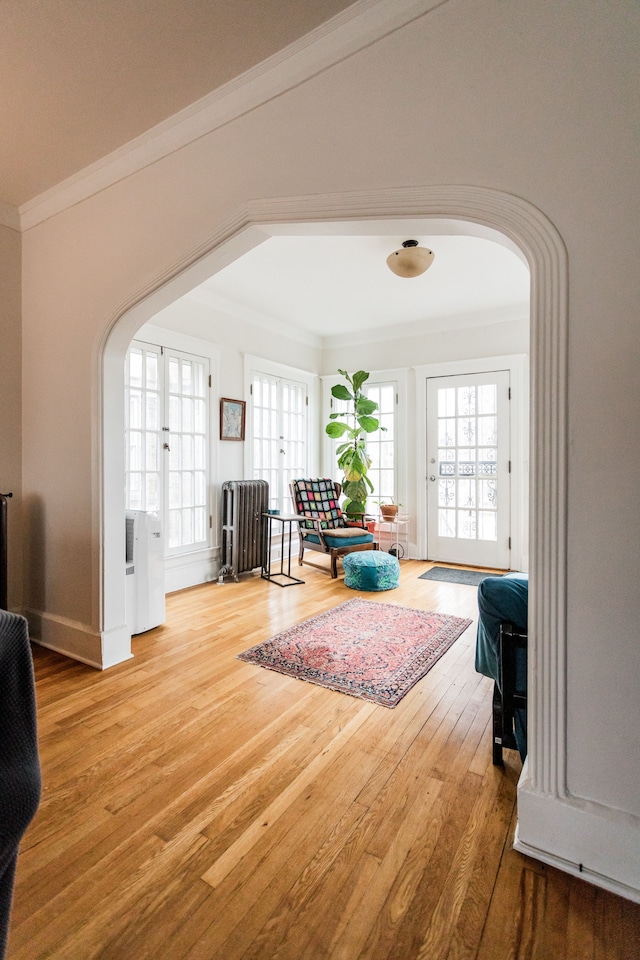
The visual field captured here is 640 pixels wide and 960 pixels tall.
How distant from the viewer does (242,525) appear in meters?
4.66

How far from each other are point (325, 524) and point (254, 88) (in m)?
3.88

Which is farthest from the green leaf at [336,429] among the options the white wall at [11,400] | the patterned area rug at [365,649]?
the white wall at [11,400]

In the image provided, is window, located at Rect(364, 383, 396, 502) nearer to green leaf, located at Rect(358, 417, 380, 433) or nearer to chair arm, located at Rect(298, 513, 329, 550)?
green leaf, located at Rect(358, 417, 380, 433)

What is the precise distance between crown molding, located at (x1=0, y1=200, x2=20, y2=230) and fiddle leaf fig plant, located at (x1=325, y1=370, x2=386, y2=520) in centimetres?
346

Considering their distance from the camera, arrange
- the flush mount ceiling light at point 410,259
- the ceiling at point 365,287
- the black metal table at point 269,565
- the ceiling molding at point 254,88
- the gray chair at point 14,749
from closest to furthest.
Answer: the gray chair at point 14,749
the ceiling molding at point 254,88
the flush mount ceiling light at point 410,259
the ceiling at point 365,287
the black metal table at point 269,565

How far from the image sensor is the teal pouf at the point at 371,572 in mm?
4250

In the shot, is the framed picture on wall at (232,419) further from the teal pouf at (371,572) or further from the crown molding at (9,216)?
the crown molding at (9,216)

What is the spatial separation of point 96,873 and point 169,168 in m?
2.90

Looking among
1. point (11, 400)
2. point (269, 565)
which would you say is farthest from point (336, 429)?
point (11, 400)

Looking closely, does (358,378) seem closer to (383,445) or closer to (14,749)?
(383,445)

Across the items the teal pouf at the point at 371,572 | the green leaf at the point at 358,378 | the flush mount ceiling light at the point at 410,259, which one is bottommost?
the teal pouf at the point at 371,572

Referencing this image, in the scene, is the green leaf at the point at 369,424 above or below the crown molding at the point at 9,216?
below

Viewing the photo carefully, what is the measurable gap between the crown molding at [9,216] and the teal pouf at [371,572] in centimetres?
366

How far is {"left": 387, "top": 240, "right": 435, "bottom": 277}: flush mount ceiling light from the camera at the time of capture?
11.1ft
